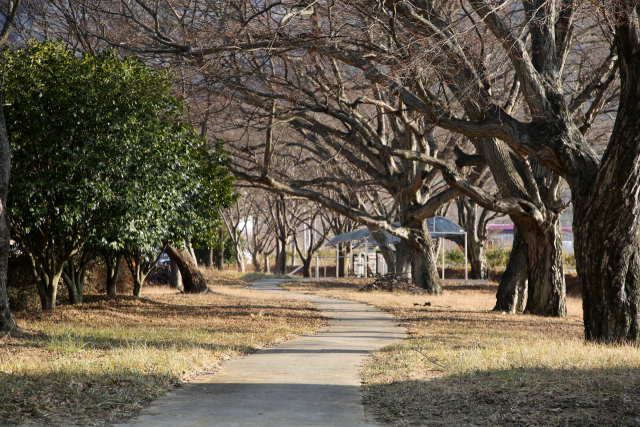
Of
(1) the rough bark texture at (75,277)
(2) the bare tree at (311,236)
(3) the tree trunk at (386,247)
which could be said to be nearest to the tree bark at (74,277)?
(1) the rough bark texture at (75,277)

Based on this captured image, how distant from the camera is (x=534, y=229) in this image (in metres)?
14.0

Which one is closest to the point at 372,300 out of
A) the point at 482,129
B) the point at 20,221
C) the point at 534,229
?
the point at 534,229

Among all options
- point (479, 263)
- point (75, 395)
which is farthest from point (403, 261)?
point (75, 395)

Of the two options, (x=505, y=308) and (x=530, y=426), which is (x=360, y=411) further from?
(x=505, y=308)

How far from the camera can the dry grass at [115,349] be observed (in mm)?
5082

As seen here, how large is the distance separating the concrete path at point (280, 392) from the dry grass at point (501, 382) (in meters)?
0.33

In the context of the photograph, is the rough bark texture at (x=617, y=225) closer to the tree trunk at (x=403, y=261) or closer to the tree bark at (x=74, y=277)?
the tree bark at (x=74, y=277)

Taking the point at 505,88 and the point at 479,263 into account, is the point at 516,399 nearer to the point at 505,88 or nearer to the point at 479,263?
the point at 505,88

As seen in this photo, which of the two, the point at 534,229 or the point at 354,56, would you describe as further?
the point at 534,229

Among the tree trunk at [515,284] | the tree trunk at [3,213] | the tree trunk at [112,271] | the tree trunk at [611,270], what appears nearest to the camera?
the tree trunk at [611,270]

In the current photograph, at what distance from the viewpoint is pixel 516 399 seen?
516 centimetres

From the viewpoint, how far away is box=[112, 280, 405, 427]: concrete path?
476 centimetres

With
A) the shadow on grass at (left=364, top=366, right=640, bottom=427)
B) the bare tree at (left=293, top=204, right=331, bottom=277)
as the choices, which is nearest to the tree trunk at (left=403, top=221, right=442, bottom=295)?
the shadow on grass at (left=364, top=366, right=640, bottom=427)

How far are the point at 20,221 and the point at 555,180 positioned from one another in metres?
11.8
